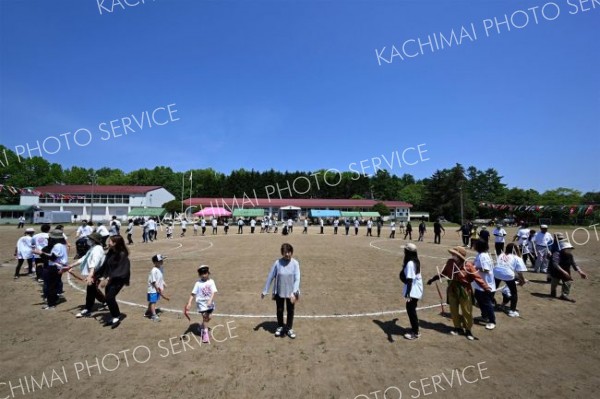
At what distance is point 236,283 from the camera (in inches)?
435

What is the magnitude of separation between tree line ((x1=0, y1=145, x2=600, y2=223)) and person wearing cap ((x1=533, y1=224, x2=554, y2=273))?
56.8 metres

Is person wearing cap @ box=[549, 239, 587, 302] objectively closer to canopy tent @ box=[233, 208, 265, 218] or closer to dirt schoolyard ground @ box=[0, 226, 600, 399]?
dirt schoolyard ground @ box=[0, 226, 600, 399]

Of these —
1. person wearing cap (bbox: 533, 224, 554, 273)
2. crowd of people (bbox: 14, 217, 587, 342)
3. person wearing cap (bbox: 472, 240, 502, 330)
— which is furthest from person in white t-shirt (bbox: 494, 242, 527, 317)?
person wearing cap (bbox: 533, 224, 554, 273)

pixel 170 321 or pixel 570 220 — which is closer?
pixel 170 321

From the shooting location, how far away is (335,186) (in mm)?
97375

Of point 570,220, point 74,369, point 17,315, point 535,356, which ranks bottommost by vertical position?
point 570,220

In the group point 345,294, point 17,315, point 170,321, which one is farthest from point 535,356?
point 17,315

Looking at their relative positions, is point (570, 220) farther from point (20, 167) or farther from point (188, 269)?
point (20, 167)

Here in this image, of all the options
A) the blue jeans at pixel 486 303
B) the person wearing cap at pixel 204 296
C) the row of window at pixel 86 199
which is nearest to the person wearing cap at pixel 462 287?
the blue jeans at pixel 486 303

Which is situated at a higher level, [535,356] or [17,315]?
[17,315]

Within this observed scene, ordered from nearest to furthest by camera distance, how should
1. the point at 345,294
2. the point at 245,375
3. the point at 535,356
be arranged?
the point at 245,375, the point at 535,356, the point at 345,294

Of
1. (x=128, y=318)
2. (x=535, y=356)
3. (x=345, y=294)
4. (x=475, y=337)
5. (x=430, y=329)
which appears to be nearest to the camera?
(x=535, y=356)

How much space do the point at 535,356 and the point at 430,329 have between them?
6.03ft

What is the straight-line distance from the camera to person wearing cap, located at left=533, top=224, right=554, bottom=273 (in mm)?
12667
